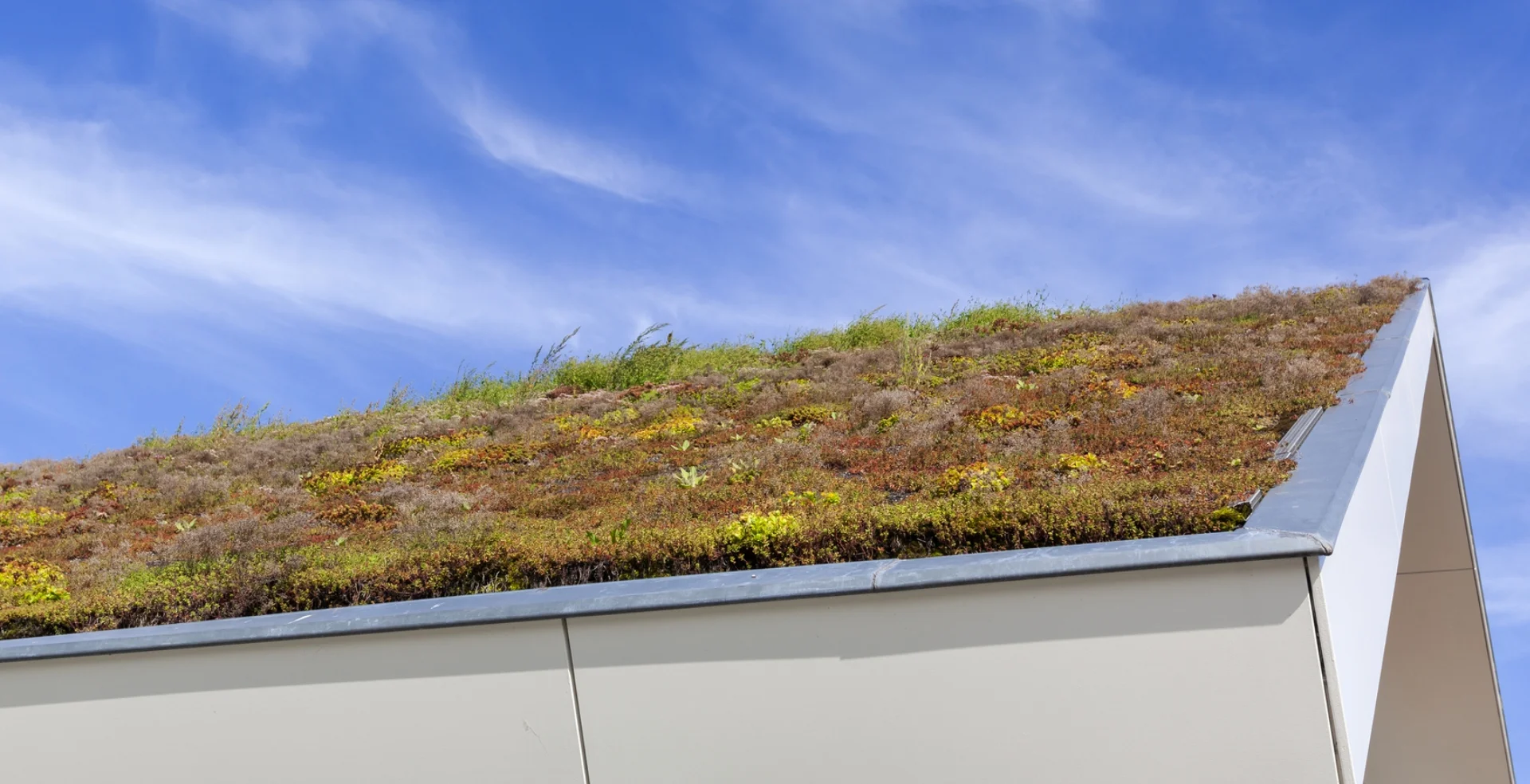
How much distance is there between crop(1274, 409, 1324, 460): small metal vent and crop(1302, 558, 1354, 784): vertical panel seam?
6.35 feet

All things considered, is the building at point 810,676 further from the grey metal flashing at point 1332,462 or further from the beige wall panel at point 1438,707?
the beige wall panel at point 1438,707

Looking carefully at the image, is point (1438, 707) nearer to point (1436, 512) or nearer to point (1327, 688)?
point (1436, 512)

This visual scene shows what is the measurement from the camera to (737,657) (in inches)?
149

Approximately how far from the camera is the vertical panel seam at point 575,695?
3961mm

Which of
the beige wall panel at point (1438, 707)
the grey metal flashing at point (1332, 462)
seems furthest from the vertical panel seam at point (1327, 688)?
the beige wall panel at point (1438, 707)

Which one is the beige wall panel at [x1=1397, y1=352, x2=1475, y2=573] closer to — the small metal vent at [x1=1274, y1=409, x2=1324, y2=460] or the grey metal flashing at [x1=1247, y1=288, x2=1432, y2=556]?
the grey metal flashing at [x1=1247, y1=288, x2=1432, y2=556]

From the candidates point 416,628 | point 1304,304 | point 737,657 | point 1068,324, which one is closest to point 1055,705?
point 737,657

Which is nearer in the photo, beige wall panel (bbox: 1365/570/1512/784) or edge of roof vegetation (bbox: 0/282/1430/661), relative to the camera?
edge of roof vegetation (bbox: 0/282/1430/661)

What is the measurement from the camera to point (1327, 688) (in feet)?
10.7

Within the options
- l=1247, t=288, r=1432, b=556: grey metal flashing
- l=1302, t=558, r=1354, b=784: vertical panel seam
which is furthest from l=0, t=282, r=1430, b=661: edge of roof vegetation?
l=1302, t=558, r=1354, b=784: vertical panel seam

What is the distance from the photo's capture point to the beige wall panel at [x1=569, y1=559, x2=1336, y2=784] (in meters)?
3.29

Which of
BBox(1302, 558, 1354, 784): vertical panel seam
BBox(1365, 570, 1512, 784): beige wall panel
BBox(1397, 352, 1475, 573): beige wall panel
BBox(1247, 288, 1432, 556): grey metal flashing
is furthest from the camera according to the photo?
BBox(1397, 352, 1475, 573): beige wall panel

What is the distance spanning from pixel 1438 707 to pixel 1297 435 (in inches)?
289

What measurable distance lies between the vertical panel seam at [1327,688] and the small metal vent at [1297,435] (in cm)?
194
